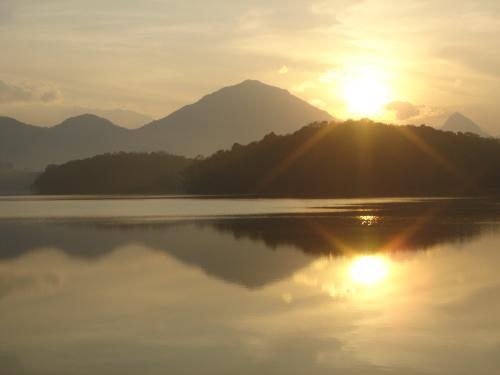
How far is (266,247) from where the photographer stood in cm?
3631

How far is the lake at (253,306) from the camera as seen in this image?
14297mm

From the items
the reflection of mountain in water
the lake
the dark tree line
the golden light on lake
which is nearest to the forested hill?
the dark tree line

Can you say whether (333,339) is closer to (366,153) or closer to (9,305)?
(9,305)

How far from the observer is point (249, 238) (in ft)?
137

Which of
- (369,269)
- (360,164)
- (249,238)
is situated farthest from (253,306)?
(360,164)

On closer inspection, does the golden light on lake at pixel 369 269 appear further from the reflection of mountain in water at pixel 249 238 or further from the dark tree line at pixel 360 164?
the dark tree line at pixel 360 164

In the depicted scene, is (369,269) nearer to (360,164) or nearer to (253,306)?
(253,306)

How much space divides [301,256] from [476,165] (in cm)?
13853

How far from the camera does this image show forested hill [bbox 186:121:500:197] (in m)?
162

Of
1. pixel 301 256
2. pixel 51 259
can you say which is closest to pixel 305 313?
pixel 301 256

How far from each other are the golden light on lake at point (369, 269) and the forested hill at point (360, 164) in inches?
4866

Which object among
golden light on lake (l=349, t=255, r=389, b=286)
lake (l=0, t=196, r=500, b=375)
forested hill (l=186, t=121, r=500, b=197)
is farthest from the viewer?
forested hill (l=186, t=121, r=500, b=197)

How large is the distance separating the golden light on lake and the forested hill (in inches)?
4866

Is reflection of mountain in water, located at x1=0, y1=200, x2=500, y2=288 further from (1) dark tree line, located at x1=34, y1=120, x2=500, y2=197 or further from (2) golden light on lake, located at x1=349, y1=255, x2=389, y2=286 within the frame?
(1) dark tree line, located at x1=34, y1=120, x2=500, y2=197
